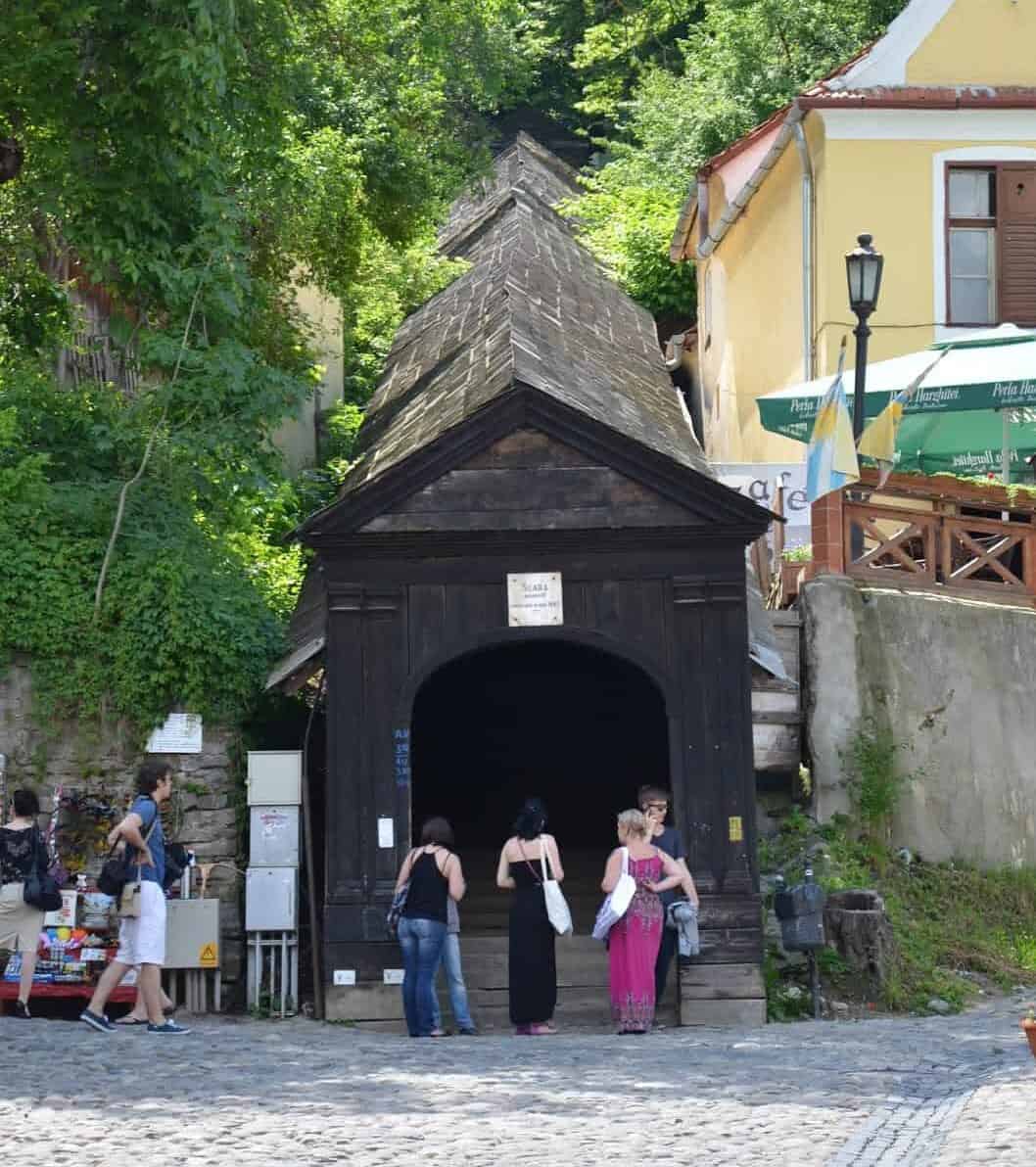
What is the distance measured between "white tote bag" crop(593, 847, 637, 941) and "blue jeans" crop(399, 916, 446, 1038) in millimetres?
1051

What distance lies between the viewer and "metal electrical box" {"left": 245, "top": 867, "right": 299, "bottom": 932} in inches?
667

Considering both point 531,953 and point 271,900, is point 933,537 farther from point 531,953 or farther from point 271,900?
point 271,900

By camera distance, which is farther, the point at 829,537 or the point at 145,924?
the point at 829,537

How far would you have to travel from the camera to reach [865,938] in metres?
16.8

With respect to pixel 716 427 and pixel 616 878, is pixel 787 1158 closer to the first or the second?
pixel 616 878

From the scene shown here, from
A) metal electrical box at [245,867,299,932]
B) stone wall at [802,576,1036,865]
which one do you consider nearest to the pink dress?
metal electrical box at [245,867,299,932]

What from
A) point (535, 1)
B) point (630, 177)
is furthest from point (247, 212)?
point (535, 1)

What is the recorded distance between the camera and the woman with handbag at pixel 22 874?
15.2 m

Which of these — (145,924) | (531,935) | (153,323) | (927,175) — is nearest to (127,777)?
(145,924)

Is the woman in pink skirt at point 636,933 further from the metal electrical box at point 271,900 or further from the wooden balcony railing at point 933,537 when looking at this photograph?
the wooden balcony railing at point 933,537

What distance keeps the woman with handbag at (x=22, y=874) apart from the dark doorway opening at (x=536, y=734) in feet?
23.9

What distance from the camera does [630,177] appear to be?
38750 millimetres

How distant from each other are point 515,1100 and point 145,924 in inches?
162

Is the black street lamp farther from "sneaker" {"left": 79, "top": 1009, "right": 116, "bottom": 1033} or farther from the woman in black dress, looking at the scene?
"sneaker" {"left": 79, "top": 1009, "right": 116, "bottom": 1033}
